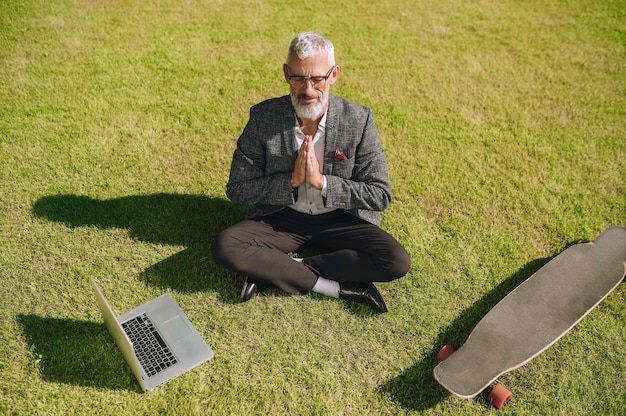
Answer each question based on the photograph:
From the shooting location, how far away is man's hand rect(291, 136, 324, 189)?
397 centimetres

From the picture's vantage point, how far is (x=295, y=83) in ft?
12.8

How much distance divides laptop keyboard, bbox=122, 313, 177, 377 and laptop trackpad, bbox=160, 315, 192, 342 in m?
0.08

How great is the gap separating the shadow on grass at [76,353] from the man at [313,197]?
3.61 feet

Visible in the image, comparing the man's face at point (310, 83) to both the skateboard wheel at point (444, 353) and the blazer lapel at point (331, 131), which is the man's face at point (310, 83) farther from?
the skateboard wheel at point (444, 353)

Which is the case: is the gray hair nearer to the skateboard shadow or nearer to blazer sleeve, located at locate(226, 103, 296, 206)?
blazer sleeve, located at locate(226, 103, 296, 206)

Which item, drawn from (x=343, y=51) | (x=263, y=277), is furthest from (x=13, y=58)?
(x=263, y=277)

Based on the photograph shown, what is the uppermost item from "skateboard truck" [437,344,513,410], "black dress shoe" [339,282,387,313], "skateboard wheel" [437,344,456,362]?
"black dress shoe" [339,282,387,313]

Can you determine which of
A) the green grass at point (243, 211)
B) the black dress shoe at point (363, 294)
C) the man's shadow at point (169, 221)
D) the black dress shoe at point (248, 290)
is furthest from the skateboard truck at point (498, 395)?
the man's shadow at point (169, 221)

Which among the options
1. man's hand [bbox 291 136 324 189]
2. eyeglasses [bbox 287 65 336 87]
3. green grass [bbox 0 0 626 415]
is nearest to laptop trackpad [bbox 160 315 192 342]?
green grass [bbox 0 0 626 415]

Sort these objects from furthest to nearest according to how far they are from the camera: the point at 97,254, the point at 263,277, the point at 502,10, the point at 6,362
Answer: the point at 502,10, the point at 97,254, the point at 263,277, the point at 6,362

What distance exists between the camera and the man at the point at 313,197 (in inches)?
163

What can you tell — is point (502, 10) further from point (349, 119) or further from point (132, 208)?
point (132, 208)

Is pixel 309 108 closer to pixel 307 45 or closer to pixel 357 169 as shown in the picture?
pixel 307 45

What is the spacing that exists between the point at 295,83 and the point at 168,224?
2013mm
